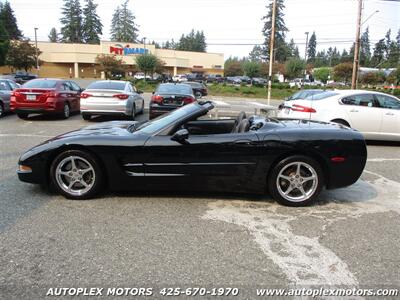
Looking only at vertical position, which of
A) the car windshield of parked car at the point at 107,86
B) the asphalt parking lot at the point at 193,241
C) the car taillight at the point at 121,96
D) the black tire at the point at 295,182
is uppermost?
the car windshield of parked car at the point at 107,86

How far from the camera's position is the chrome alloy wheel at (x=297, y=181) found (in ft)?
14.8

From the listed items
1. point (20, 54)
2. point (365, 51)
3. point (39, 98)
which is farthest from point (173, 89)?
point (365, 51)

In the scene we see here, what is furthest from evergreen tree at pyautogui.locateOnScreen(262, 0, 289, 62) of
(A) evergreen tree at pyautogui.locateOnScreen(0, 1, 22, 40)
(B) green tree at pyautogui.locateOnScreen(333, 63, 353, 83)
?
(A) evergreen tree at pyautogui.locateOnScreen(0, 1, 22, 40)

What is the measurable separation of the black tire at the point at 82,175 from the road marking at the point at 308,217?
144 cm

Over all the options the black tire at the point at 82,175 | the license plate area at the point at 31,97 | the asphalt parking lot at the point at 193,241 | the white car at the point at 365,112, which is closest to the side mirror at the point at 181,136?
the asphalt parking lot at the point at 193,241

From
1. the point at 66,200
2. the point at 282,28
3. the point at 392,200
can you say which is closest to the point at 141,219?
the point at 66,200

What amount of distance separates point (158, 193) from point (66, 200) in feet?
3.83

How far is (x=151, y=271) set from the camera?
2.94 metres

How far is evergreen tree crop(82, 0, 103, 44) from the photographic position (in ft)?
322

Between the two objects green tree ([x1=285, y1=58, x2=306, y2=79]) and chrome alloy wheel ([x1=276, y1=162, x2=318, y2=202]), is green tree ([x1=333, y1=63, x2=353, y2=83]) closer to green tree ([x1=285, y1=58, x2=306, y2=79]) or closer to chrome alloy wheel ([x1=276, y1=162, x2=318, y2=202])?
green tree ([x1=285, y1=58, x2=306, y2=79])

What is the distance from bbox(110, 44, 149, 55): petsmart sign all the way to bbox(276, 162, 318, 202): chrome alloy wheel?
219 ft

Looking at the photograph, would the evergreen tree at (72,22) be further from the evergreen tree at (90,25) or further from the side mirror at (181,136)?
the side mirror at (181,136)

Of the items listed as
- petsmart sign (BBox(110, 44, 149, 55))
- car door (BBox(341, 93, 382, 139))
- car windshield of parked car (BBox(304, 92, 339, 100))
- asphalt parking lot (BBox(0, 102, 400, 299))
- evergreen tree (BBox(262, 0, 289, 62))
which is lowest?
asphalt parking lot (BBox(0, 102, 400, 299))

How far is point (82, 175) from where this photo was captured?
4.52 metres
